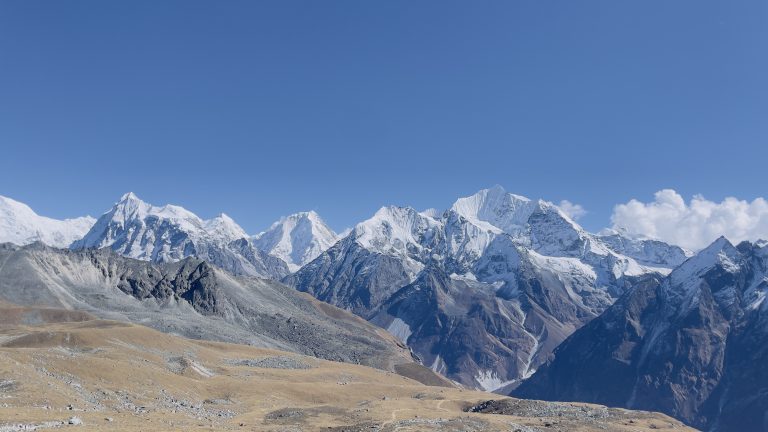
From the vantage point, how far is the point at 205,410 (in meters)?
116

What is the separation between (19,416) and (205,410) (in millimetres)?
42336

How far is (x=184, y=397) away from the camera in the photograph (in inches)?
4828

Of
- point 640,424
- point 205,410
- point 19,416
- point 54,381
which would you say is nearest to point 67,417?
point 19,416

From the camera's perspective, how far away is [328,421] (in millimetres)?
119812

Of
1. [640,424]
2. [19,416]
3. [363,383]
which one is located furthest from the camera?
[363,383]

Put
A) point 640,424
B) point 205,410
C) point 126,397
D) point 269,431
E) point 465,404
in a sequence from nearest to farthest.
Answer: point 269,431
point 126,397
point 205,410
point 640,424
point 465,404

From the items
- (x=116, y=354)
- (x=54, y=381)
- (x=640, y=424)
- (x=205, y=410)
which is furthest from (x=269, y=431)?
(x=640, y=424)

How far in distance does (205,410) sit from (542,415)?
67776 mm

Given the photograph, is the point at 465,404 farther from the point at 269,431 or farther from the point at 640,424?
the point at 269,431

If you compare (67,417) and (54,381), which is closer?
(67,417)

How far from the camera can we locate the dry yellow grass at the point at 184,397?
294 feet

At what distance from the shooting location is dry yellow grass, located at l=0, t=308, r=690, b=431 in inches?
3531

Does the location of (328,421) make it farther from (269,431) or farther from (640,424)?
(640,424)

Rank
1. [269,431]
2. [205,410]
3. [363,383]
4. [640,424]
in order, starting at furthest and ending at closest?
[363,383] < [640,424] < [205,410] < [269,431]
